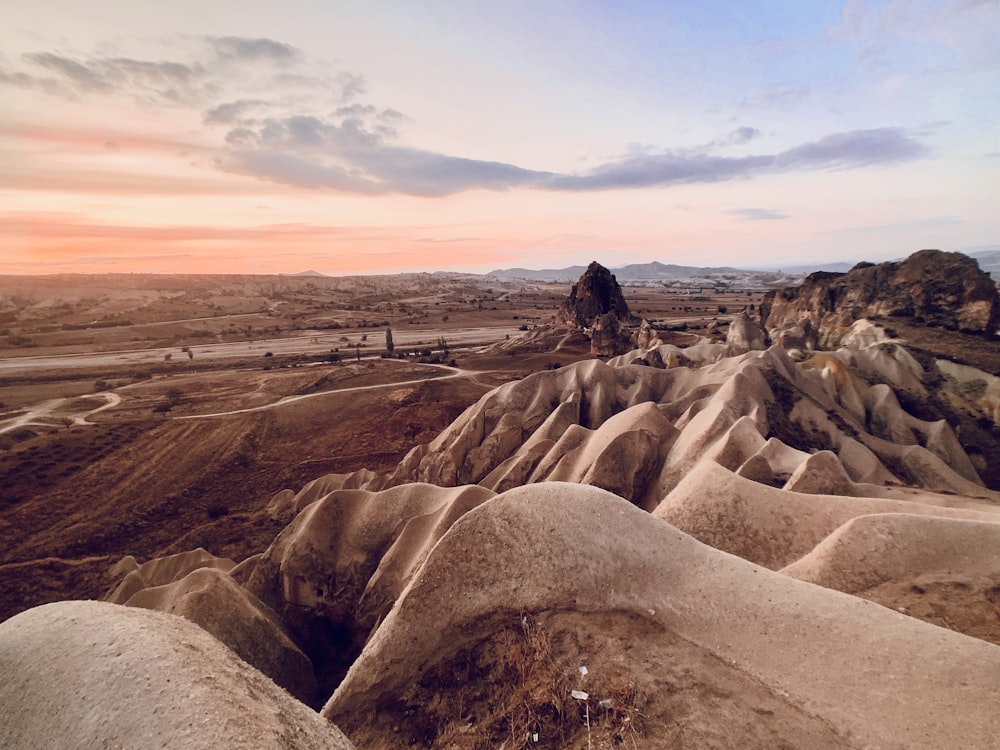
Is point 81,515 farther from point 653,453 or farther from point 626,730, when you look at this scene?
point 626,730

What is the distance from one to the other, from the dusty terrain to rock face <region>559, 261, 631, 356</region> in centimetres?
2304

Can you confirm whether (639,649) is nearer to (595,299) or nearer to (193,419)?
(193,419)

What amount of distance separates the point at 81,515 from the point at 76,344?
233 feet

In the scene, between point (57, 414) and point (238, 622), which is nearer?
point (238, 622)

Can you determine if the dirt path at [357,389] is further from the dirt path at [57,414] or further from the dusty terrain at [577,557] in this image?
the dirt path at [57,414]

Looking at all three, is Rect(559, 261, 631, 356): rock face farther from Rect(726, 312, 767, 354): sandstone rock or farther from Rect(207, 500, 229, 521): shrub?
Rect(207, 500, 229, 521): shrub

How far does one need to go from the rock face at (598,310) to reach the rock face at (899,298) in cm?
1871

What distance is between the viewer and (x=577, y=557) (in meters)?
9.16

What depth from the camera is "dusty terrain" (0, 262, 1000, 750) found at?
6707mm

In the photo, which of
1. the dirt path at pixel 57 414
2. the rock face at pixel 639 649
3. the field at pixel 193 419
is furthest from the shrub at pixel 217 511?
the dirt path at pixel 57 414

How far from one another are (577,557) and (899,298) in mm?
44563

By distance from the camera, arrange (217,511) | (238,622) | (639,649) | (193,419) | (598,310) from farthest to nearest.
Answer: (598,310), (193,419), (217,511), (238,622), (639,649)

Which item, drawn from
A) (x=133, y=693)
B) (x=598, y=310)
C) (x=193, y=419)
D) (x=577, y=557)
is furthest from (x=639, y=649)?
(x=598, y=310)

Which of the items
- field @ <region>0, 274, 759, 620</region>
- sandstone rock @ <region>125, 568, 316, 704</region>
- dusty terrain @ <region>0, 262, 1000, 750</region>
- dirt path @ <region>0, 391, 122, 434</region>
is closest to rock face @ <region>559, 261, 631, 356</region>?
field @ <region>0, 274, 759, 620</region>
